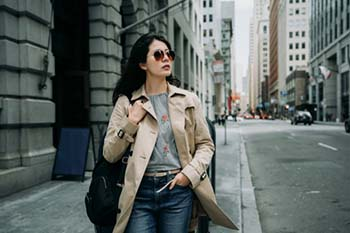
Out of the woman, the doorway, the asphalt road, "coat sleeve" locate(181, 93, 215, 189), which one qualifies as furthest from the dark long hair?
the doorway

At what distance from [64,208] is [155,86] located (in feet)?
12.6

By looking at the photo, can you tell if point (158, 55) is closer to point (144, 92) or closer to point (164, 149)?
point (144, 92)

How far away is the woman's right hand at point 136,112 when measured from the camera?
2250mm

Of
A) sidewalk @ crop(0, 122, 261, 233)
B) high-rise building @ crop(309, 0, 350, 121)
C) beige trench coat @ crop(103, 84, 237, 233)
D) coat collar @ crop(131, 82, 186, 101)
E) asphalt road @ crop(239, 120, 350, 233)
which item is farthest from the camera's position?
high-rise building @ crop(309, 0, 350, 121)

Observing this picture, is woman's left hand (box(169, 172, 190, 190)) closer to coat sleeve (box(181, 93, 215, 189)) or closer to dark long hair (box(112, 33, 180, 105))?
coat sleeve (box(181, 93, 215, 189))

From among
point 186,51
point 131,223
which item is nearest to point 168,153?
point 131,223

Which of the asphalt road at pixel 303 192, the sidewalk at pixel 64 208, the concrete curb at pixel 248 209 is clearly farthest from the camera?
the asphalt road at pixel 303 192

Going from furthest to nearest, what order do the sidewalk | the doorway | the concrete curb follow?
the doorway, the concrete curb, the sidewalk

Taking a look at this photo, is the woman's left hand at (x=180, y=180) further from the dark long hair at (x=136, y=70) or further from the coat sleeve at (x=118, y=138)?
the dark long hair at (x=136, y=70)

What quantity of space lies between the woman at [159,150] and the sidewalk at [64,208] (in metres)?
2.54

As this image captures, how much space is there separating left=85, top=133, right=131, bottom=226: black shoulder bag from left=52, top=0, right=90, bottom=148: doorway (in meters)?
8.35

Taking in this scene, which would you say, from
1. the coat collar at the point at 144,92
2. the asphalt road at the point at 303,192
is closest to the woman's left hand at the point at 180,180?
the coat collar at the point at 144,92

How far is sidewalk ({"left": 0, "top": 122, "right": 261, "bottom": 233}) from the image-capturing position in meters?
4.75

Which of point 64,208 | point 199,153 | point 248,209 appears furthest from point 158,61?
point 248,209
